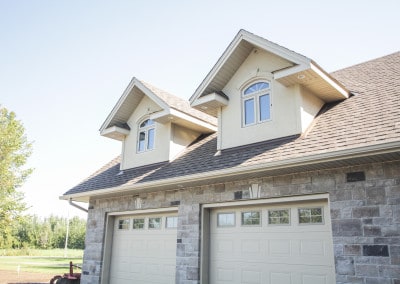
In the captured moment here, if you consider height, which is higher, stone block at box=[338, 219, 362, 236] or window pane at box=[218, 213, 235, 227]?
window pane at box=[218, 213, 235, 227]

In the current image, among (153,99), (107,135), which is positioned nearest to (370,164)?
(153,99)

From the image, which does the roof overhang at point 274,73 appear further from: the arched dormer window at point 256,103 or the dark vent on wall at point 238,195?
the dark vent on wall at point 238,195

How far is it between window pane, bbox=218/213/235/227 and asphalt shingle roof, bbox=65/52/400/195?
1231mm

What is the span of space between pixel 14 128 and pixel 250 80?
20.7m

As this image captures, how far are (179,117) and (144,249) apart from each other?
150 inches

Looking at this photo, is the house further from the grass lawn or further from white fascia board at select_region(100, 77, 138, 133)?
the grass lawn

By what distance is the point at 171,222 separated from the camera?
9.45 metres

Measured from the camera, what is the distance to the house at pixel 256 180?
591 cm

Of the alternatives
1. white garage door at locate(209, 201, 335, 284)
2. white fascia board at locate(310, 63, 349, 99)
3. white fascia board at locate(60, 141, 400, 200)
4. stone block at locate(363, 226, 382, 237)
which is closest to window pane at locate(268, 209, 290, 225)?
white garage door at locate(209, 201, 335, 284)

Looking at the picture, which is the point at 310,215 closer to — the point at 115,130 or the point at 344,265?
the point at 344,265

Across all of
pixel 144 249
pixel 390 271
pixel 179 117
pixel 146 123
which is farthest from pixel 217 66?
pixel 390 271

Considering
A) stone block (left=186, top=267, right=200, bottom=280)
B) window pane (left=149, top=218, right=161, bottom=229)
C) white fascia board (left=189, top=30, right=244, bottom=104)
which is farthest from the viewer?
window pane (left=149, top=218, right=161, bottom=229)

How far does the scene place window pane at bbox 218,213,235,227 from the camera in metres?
8.17

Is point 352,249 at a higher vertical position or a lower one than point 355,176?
lower
